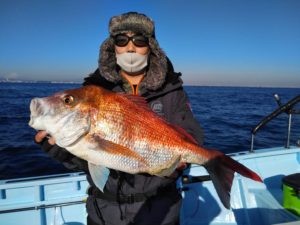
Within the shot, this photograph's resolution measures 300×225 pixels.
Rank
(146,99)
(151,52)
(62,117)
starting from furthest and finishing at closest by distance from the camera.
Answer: (151,52) < (146,99) < (62,117)

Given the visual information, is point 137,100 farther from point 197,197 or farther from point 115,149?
point 197,197

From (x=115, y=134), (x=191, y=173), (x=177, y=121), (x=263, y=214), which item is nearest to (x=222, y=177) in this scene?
(x=177, y=121)

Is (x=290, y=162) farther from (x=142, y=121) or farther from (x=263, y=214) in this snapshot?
(x=142, y=121)

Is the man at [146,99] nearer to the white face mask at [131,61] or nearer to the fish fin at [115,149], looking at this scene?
the white face mask at [131,61]

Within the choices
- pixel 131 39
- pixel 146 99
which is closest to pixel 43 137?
pixel 146 99

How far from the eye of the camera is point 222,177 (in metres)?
2.46

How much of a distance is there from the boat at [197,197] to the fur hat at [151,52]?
209 cm

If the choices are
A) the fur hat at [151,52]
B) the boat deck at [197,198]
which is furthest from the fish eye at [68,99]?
the boat deck at [197,198]

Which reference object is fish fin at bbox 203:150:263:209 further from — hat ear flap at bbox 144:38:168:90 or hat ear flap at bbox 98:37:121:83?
hat ear flap at bbox 98:37:121:83

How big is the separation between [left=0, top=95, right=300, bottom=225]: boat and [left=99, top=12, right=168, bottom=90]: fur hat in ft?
6.87

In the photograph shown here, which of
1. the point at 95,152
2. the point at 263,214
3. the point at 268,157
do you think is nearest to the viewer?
the point at 95,152

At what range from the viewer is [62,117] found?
226cm

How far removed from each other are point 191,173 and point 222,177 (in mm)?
2505

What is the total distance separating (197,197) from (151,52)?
289cm
